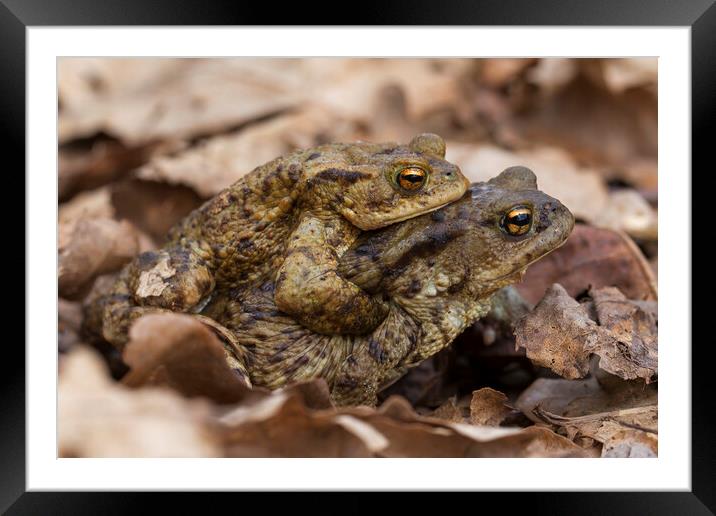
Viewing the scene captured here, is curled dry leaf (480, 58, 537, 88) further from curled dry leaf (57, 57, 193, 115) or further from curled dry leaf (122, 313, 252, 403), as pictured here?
curled dry leaf (122, 313, 252, 403)

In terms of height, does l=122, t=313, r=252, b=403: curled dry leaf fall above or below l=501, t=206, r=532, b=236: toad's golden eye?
below

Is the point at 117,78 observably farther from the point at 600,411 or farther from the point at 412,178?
the point at 600,411

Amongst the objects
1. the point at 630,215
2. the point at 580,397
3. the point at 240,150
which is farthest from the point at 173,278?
the point at 630,215

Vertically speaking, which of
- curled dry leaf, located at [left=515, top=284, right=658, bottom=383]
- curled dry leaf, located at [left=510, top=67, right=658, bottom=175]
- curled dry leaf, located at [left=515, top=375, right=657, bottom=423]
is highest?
curled dry leaf, located at [left=510, top=67, right=658, bottom=175]

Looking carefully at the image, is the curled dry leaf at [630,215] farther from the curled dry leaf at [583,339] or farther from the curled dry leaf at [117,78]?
the curled dry leaf at [117,78]

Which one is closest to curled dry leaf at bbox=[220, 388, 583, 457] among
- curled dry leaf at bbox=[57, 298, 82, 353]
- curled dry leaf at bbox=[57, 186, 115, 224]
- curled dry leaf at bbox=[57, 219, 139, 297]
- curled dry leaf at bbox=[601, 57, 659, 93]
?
curled dry leaf at bbox=[57, 298, 82, 353]
